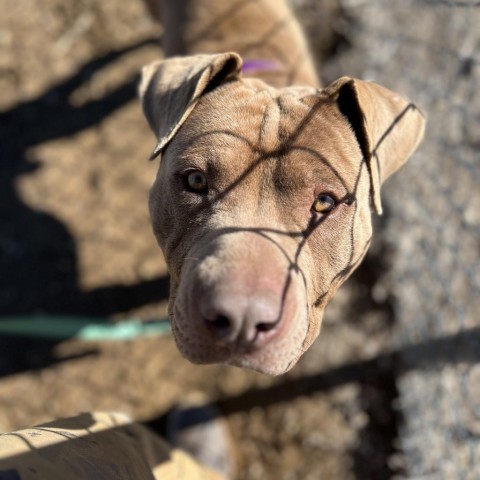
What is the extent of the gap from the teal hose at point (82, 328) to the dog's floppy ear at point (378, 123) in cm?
226

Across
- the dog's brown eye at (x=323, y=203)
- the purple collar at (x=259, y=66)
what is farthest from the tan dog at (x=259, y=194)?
the purple collar at (x=259, y=66)

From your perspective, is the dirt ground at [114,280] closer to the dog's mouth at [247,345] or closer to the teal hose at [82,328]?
the teal hose at [82,328]

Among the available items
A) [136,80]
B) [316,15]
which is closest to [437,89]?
[316,15]

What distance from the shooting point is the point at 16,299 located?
457 cm

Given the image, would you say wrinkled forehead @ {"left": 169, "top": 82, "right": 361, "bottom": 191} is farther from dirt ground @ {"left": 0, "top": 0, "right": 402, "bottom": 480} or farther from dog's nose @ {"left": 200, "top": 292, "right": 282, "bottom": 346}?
dirt ground @ {"left": 0, "top": 0, "right": 402, "bottom": 480}

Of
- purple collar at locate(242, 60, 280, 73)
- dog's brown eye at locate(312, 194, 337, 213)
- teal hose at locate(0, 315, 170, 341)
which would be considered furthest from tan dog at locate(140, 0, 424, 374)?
teal hose at locate(0, 315, 170, 341)

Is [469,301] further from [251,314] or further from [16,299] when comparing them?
[16,299]

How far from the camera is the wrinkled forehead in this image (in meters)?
2.44

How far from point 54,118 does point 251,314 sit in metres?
3.76

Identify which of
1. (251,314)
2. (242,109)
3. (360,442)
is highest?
(242,109)

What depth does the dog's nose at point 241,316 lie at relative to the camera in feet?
6.53

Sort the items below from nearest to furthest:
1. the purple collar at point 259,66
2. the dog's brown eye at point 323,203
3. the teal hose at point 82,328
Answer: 1. the dog's brown eye at point 323,203
2. the purple collar at point 259,66
3. the teal hose at point 82,328

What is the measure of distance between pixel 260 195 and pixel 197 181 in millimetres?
299

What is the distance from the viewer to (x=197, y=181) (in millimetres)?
2506
